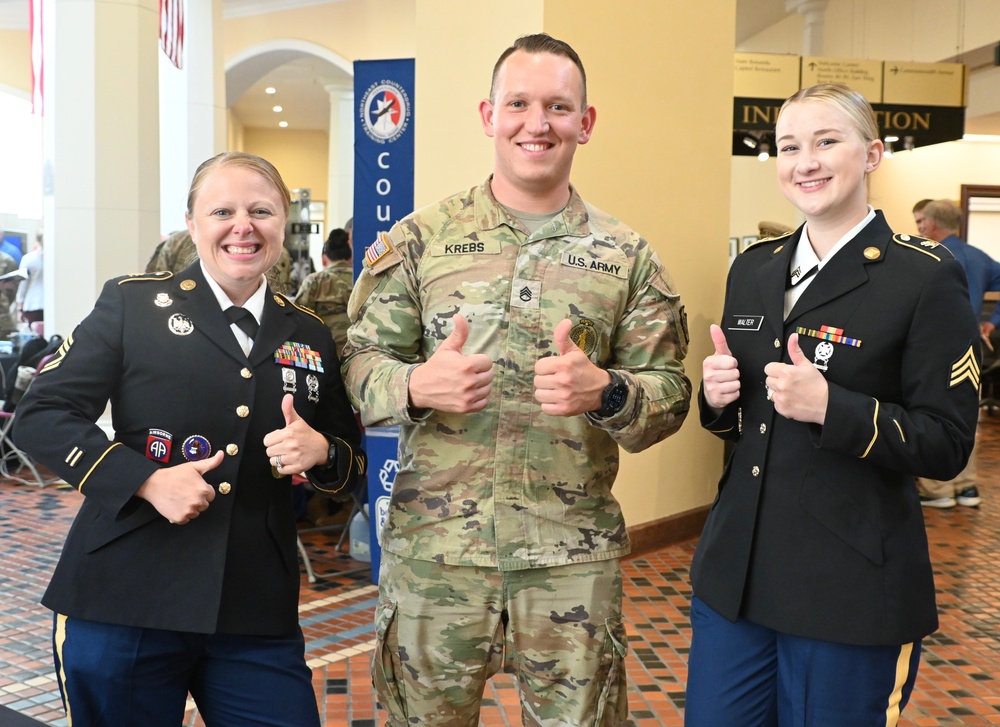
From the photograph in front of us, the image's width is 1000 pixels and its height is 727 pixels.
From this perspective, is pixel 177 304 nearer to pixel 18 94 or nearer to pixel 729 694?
pixel 729 694

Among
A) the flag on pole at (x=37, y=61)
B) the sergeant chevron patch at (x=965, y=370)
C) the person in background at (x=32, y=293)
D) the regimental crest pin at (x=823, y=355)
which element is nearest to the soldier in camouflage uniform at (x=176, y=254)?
the flag on pole at (x=37, y=61)

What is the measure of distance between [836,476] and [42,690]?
9.94 ft

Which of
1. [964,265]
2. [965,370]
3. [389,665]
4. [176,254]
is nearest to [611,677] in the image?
[389,665]

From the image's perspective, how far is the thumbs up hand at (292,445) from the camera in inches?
71.9

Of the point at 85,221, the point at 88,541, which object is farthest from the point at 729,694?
the point at 85,221

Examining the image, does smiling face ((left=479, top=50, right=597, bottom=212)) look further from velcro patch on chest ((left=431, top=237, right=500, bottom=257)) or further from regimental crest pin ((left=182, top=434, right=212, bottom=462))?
Answer: regimental crest pin ((left=182, top=434, right=212, bottom=462))

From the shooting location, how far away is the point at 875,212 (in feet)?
6.28

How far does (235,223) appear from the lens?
1881 millimetres

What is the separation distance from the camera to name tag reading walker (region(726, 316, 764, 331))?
195 cm

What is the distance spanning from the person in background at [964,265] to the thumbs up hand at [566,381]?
5244 mm

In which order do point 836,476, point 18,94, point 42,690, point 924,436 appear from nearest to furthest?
1. point 924,436
2. point 836,476
3. point 42,690
4. point 18,94

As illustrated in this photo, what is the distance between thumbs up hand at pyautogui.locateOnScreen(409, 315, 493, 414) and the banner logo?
117 inches

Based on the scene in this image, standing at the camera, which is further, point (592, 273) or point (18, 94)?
point (18, 94)

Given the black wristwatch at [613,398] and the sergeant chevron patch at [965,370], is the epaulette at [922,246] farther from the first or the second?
the black wristwatch at [613,398]
